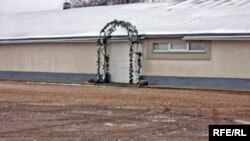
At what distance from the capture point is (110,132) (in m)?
10.1

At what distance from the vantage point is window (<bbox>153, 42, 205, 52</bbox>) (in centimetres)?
2245

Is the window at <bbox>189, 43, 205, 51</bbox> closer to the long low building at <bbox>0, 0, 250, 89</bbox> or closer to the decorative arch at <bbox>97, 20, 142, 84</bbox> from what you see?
the long low building at <bbox>0, 0, 250, 89</bbox>

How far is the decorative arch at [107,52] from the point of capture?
24.0 metres

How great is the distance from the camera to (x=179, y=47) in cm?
2292

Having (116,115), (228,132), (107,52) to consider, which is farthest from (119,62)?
(228,132)

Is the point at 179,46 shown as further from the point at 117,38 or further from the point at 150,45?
the point at 117,38

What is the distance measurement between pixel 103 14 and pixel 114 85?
A: 25.6ft

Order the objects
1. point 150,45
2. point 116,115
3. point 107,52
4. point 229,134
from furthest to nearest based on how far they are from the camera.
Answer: point 107,52 < point 150,45 < point 116,115 < point 229,134

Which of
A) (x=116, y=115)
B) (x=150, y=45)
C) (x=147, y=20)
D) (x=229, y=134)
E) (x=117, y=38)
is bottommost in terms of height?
(x=116, y=115)

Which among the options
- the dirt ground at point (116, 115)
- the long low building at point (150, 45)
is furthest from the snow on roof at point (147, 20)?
the dirt ground at point (116, 115)

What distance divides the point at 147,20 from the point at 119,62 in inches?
118

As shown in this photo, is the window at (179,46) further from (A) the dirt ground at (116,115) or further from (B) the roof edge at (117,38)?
(A) the dirt ground at (116,115)

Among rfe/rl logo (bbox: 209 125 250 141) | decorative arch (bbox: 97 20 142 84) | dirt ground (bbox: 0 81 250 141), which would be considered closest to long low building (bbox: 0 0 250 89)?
decorative arch (bbox: 97 20 142 84)

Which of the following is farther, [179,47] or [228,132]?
[179,47]
